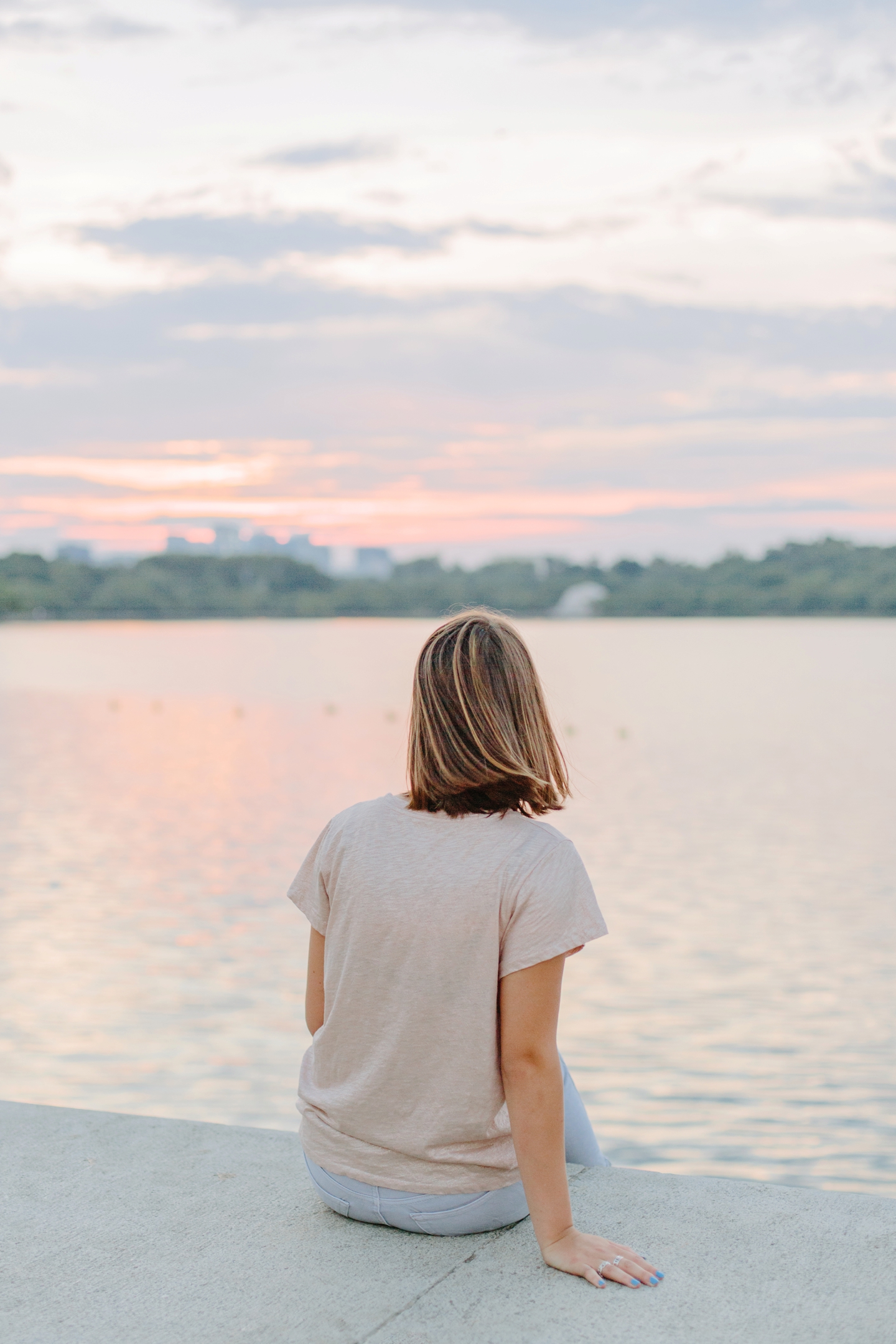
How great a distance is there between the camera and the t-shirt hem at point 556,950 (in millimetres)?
2453

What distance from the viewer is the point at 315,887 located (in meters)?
2.74

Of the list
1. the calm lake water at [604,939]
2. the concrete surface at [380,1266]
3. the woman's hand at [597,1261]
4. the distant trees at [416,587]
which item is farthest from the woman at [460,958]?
the distant trees at [416,587]

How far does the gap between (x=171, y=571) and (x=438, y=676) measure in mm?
113449

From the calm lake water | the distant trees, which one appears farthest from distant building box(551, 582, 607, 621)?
the calm lake water

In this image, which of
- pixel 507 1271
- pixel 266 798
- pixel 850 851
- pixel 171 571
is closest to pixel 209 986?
pixel 507 1271

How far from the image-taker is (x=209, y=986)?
8.19 metres

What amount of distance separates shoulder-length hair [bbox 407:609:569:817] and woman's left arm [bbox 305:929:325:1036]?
1.32 feet

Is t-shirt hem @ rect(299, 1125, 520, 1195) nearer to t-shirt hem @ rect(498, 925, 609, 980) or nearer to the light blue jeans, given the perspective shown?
the light blue jeans

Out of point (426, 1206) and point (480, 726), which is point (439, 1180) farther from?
point (480, 726)

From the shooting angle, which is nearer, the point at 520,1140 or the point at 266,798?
the point at 520,1140

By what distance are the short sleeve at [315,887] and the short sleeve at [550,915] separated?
1.42 ft

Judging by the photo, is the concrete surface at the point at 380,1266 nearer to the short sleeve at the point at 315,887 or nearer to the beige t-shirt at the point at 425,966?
the beige t-shirt at the point at 425,966

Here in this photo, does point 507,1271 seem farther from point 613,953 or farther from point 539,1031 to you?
point 613,953

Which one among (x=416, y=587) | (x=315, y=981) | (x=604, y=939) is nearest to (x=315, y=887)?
(x=315, y=981)
